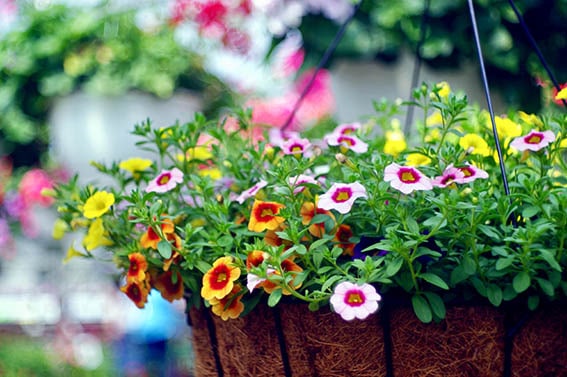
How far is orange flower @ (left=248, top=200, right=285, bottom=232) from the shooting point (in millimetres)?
561

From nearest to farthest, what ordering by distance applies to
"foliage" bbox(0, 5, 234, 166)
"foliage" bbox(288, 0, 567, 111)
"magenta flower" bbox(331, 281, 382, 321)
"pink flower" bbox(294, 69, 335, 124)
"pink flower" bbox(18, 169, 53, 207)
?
"magenta flower" bbox(331, 281, 382, 321), "foliage" bbox(288, 0, 567, 111), "foliage" bbox(0, 5, 234, 166), "pink flower" bbox(18, 169, 53, 207), "pink flower" bbox(294, 69, 335, 124)

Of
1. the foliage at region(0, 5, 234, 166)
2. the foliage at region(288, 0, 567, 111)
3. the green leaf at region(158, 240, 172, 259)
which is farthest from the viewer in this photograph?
the foliage at region(0, 5, 234, 166)

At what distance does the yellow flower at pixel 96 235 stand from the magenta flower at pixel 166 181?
2.9 inches

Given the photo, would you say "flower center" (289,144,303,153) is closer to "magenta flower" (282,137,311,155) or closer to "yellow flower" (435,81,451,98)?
"magenta flower" (282,137,311,155)

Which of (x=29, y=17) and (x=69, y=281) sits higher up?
(x=29, y=17)

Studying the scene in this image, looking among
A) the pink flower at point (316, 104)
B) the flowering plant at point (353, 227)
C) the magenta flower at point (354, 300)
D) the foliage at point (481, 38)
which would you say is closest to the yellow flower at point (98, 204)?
the flowering plant at point (353, 227)

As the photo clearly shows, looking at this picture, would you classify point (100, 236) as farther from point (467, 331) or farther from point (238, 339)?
point (467, 331)

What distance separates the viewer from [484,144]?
647mm

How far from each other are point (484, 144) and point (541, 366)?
22 cm

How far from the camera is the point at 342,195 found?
0.54 m

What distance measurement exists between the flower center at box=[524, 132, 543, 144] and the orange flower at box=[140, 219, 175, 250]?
1.09 ft

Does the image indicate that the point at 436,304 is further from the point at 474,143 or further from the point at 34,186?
the point at 34,186

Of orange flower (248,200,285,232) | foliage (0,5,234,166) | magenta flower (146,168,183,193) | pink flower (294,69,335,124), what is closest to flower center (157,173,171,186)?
magenta flower (146,168,183,193)

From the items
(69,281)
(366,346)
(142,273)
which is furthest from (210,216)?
(69,281)
